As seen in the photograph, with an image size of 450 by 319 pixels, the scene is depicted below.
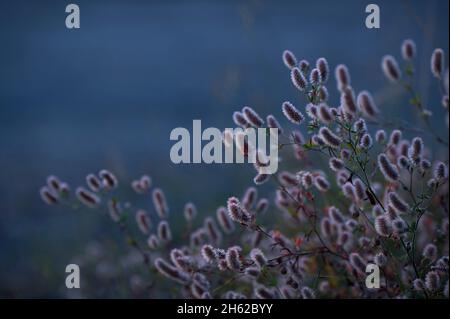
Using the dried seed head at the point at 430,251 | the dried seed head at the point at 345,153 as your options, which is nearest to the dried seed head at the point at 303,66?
the dried seed head at the point at 345,153

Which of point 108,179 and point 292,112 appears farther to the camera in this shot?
point 108,179

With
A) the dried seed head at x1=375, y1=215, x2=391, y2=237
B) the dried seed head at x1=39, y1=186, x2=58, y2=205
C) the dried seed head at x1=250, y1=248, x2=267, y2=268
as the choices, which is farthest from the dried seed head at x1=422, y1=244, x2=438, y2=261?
the dried seed head at x1=39, y1=186, x2=58, y2=205

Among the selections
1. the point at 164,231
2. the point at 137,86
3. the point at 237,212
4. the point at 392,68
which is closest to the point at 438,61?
the point at 392,68

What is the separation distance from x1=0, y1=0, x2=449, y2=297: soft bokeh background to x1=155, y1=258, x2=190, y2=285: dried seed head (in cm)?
152

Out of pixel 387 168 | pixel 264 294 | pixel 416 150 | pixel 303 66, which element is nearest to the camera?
pixel 387 168

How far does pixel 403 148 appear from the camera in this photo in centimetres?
291

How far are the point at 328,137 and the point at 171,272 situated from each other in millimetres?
865

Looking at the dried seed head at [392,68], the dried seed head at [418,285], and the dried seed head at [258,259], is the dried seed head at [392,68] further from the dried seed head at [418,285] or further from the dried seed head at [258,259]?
the dried seed head at [258,259]

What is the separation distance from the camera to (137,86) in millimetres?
8672

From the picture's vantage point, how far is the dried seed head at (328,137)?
2.34 metres

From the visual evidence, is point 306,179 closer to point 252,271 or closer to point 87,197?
point 252,271

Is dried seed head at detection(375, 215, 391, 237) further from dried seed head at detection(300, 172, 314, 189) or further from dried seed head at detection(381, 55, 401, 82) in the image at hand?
dried seed head at detection(381, 55, 401, 82)

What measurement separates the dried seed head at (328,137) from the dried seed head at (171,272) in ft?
2.73
